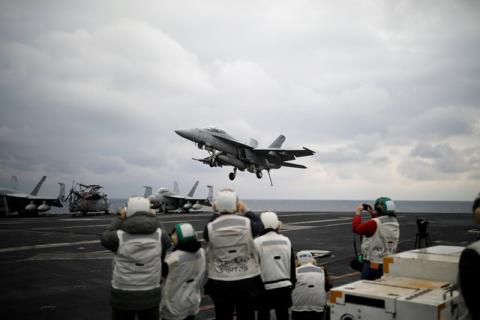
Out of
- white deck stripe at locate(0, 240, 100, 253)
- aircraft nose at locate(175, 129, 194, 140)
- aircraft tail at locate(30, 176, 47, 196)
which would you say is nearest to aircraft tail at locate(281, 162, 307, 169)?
aircraft nose at locate(175, 129, 194, 140)

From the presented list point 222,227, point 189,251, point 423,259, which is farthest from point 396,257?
point 189,251

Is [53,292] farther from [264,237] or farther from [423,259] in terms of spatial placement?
[423,259]

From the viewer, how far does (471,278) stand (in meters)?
3.23

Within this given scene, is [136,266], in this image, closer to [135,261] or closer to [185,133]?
[135,261]

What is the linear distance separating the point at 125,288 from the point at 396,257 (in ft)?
12.4

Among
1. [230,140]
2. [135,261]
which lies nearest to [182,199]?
[230,140]

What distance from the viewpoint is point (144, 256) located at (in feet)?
15.4

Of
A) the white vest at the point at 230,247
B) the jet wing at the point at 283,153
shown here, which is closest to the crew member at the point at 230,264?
the white vest at the point at 230,247

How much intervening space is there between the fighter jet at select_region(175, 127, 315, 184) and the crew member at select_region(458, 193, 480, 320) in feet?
108

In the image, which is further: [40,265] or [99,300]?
[40,265]

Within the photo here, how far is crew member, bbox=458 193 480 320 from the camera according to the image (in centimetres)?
321

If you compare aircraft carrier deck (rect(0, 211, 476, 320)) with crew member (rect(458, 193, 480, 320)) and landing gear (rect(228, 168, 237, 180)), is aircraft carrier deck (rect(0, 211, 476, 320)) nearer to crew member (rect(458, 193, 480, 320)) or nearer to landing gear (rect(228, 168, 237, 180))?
crew member (rect(458, 193, 480, 320))

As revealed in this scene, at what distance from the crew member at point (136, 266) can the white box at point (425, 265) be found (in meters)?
3.37

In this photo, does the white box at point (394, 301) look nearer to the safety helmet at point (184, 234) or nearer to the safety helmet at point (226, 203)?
the safety helmet at point (226, 203)
